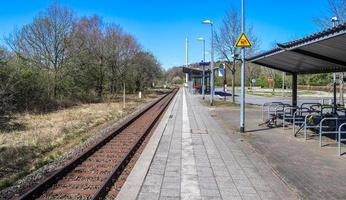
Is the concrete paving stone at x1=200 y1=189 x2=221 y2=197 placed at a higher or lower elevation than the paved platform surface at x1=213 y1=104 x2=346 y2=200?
lower

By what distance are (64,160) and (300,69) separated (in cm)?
1279

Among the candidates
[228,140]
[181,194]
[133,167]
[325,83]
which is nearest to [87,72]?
[228,140]

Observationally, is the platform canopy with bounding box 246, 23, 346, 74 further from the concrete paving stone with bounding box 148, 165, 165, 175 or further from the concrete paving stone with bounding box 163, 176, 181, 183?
the concrete paving stone with bounding box 148, 165, 165, 175

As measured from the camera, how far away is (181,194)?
7793mm

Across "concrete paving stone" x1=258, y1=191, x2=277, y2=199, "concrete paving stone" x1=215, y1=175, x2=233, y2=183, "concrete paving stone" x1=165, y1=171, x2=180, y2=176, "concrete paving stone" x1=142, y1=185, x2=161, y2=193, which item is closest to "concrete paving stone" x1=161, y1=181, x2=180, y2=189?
"concrete paving stone" x1=142, y1=185, x2=161, y2=193

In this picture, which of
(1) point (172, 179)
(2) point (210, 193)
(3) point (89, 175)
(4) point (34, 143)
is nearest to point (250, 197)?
(2) point (210, 193)

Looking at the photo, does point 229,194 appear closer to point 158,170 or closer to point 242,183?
point 242,183

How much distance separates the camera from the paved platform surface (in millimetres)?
8199

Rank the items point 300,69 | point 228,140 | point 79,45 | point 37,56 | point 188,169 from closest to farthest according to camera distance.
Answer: point 188,169, point 228,140, point 300,69, point 37,56, point 79,45

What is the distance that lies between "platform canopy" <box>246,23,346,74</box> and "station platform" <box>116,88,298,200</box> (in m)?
3.22

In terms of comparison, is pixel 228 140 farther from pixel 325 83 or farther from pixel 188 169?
pixel 325 83

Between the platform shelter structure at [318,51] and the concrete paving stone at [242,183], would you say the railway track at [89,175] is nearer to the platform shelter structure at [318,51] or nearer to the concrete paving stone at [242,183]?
the concrete paving stone at [242,183]

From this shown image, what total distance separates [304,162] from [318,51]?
4.37 metres

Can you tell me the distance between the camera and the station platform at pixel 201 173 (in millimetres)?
7879
